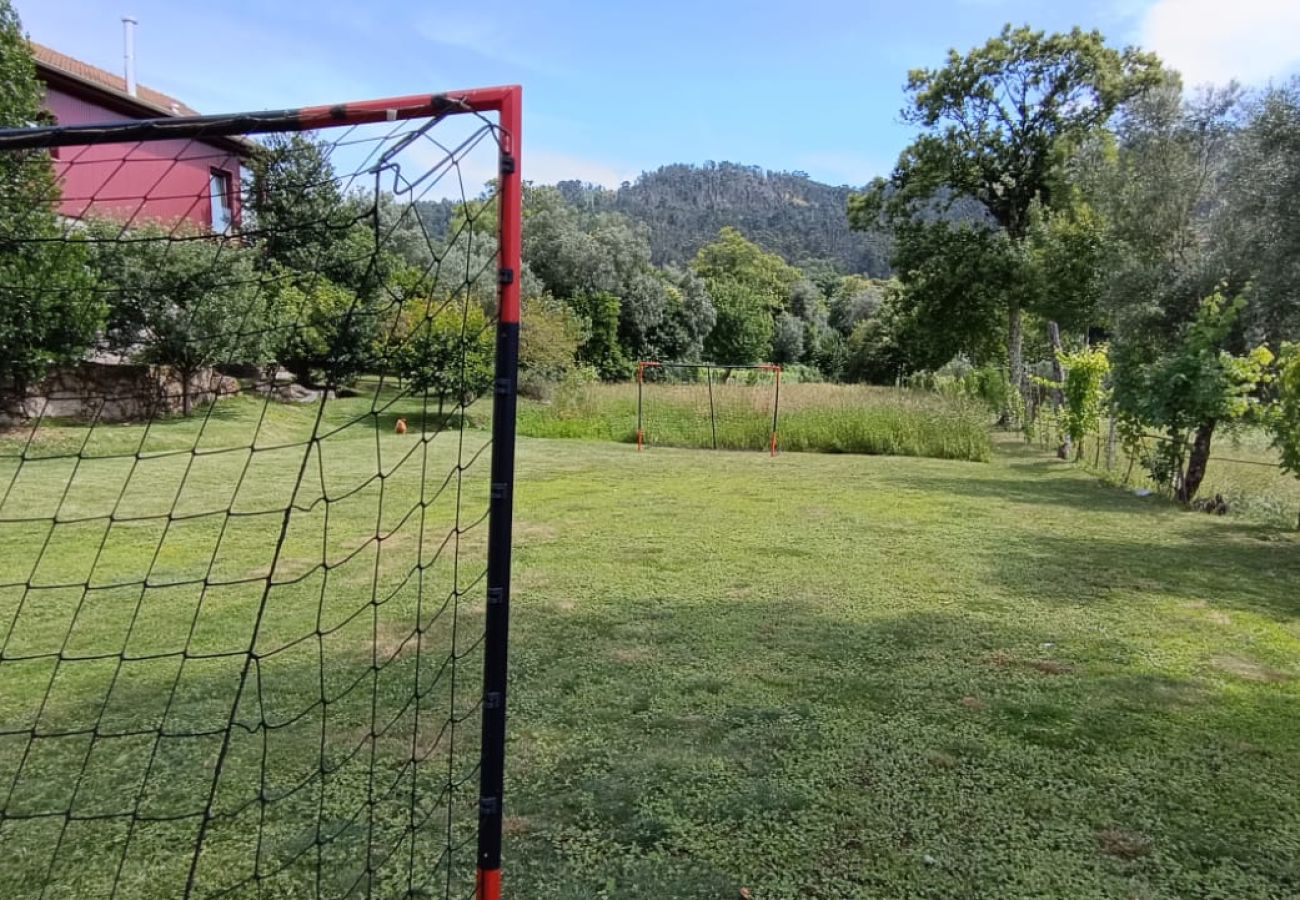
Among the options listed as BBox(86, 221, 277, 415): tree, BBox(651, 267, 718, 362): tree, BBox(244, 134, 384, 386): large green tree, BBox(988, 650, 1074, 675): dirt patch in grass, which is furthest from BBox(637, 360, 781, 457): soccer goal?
BBox(651, 267, 718, 362): tree

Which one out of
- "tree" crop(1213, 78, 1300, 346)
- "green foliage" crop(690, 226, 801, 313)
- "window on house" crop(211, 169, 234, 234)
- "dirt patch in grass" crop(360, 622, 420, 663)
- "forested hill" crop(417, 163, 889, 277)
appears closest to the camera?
"window on house" crop(211, 169, 234, 234)

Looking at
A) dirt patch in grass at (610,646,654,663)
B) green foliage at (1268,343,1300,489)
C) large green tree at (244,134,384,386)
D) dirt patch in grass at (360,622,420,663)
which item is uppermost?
large green tree at (244,134,384,386)

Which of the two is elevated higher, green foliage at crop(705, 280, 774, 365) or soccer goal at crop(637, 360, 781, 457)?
green foliage at crop(705, 280, 774, 365)

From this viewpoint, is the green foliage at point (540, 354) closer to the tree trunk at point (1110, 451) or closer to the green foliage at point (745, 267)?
the tree trunk at point (1110, 451)

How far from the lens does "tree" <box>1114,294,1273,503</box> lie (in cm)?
677

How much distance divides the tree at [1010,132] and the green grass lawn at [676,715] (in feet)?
42.2

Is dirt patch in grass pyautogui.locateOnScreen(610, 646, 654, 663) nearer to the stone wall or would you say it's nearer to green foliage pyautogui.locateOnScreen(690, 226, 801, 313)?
the stone wall

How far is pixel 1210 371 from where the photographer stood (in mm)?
6828

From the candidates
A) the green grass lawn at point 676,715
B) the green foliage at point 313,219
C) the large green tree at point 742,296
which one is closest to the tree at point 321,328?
the green foliage at point 313,219

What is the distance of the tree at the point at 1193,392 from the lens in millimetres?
6770

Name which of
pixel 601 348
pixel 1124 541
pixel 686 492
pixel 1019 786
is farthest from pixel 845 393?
pixel 601 348

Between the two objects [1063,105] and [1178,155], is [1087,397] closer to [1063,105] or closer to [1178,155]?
[1178,155]

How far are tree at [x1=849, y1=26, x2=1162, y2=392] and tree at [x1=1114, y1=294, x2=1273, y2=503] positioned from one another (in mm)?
8810

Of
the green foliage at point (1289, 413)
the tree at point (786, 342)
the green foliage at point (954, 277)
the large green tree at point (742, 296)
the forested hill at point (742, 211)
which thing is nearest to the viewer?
the green foliage at point (1289, 413)
